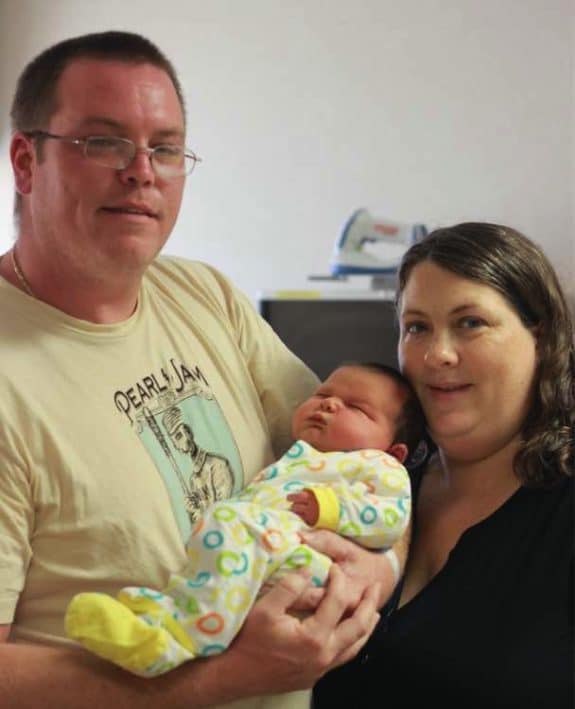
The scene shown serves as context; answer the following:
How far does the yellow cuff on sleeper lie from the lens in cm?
146

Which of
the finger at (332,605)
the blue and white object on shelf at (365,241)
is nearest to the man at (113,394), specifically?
the finger at (332,605)

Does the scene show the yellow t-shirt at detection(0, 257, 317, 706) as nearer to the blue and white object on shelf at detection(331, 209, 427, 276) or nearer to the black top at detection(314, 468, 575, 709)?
the black top at detection(314, 468, 575, 709)

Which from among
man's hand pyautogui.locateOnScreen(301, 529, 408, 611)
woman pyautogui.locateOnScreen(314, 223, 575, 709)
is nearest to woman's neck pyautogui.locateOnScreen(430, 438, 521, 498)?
woman pyautogui.locateOnScreen(314, 223, 575, 709)

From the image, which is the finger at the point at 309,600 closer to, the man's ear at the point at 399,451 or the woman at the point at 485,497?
the woman at the point at 485,497

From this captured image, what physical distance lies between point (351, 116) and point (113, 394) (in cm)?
233

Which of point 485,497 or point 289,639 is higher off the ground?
point 485,497

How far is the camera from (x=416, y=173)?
11.3ft

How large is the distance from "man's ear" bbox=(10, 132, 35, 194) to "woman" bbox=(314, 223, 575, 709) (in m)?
0.67

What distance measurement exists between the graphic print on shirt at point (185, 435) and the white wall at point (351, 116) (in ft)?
5.44

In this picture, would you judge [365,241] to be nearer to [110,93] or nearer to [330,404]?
[330,404]

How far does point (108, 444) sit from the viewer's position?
58.8 inches

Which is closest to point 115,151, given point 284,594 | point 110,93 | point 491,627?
point 110,93

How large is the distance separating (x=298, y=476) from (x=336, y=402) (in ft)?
0.60

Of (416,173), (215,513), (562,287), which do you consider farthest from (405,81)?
(215,513)
